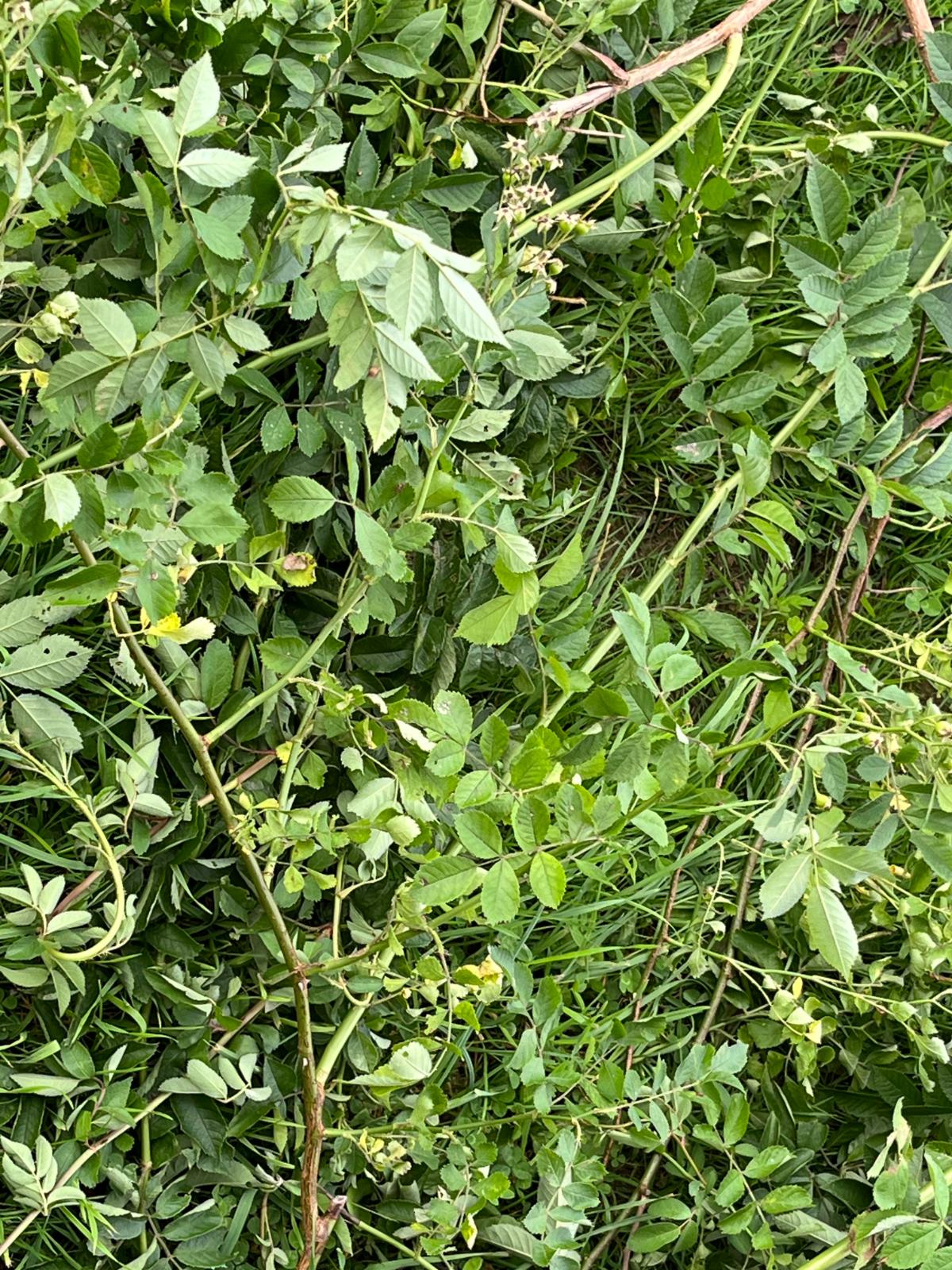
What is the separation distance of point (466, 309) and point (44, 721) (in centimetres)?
60

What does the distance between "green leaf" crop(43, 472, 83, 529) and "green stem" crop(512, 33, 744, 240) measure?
0.51 m

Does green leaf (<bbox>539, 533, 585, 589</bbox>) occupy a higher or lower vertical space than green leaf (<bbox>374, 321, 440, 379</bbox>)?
lower

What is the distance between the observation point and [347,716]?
3.73 feet

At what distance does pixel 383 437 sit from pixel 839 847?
61 centimetres

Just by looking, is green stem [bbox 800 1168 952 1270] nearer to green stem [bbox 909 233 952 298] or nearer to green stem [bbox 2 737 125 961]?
green stem [bbox 2 737 125 961]

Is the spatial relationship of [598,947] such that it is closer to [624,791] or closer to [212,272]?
[624,791]

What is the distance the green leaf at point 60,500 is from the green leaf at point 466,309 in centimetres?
35

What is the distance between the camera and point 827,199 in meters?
1.21

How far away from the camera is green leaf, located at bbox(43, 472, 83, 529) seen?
85cm

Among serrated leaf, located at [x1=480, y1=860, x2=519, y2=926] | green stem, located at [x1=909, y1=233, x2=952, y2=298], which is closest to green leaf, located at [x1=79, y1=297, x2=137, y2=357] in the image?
serrated leaf, located at [x1=480, y1=860, x2=519, y2=926]

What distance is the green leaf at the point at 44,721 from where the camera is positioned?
3.39 ft

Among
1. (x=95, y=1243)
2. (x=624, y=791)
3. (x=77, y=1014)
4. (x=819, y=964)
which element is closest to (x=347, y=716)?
(x=624, y=791)

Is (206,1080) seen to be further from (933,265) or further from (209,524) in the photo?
(933,265)

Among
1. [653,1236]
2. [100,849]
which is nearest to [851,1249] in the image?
[653,1236]
